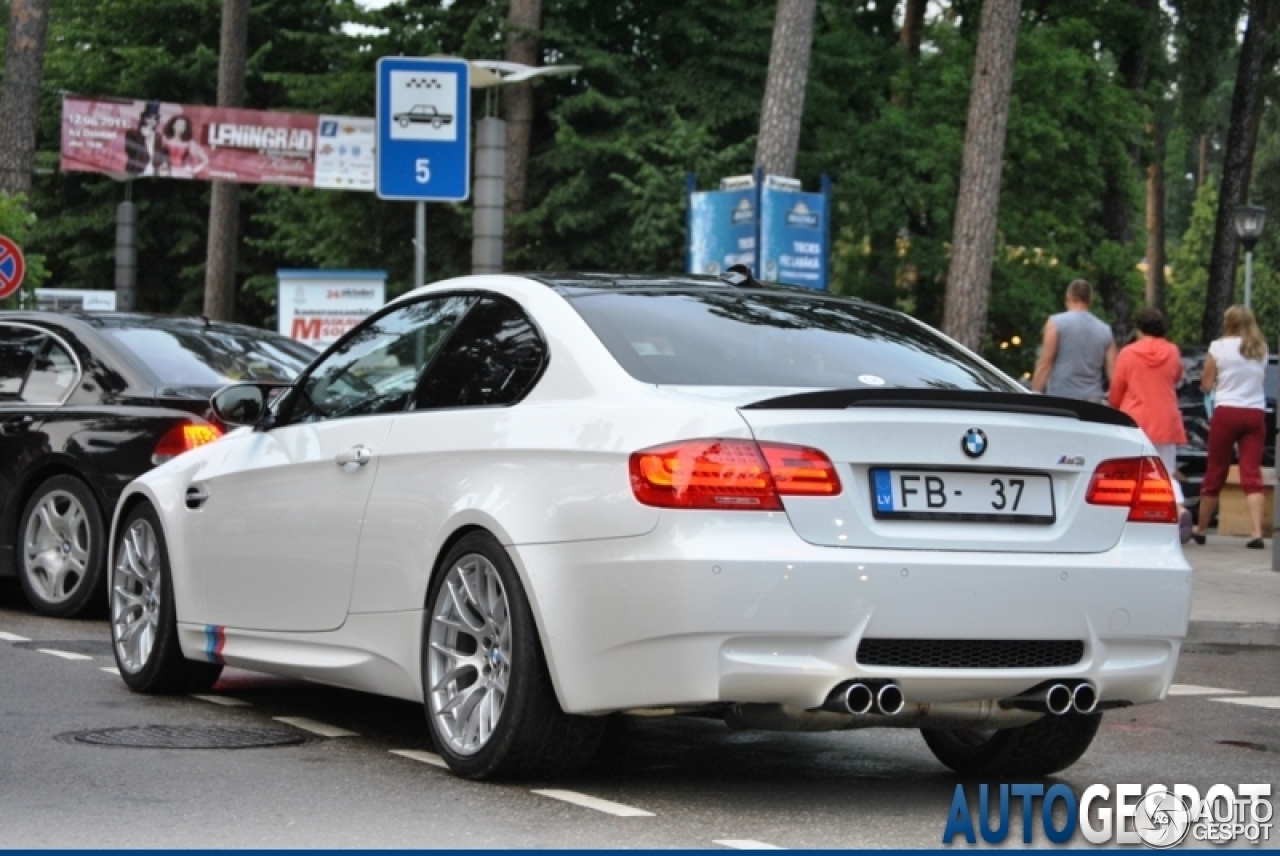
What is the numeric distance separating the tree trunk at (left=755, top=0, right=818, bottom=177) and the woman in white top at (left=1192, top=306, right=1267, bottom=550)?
271 inches

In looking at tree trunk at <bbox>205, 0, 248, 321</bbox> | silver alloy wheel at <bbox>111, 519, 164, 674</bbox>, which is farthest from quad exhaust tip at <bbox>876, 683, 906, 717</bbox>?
tree trunk at <bbox>205, 0, 248, 321</bbox>

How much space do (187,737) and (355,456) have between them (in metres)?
1.10

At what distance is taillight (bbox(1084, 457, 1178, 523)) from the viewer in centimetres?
714

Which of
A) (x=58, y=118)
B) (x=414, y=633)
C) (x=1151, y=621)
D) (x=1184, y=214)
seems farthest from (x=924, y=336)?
(x=1184, y=214)

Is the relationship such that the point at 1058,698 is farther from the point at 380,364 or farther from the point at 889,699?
the point at 380,364

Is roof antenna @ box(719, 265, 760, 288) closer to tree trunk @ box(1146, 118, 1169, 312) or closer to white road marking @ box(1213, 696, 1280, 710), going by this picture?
white road marking @ box(1213, 696, 1280, 710)

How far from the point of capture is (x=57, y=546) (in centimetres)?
1253

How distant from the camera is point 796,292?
8.25 m

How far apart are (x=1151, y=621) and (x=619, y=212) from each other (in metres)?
34.1

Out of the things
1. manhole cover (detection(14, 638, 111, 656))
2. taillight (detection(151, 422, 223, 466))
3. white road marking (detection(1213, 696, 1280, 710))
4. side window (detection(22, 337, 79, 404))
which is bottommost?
manhole cover (detection(14, 638, 111, 656))

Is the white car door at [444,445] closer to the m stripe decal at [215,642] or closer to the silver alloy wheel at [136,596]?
the m stripe decal at [215,642]

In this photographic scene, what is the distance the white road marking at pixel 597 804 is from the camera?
677cm

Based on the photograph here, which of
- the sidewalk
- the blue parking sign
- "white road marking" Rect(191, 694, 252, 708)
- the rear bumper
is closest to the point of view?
the rear bumper

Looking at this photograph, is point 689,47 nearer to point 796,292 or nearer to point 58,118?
point 58,118
